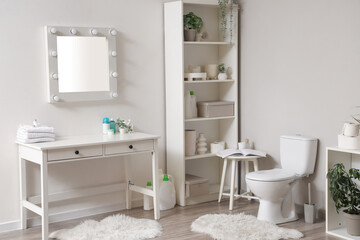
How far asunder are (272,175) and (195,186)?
2.92 ft

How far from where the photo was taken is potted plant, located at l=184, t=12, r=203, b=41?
4.69 m

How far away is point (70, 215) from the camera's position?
4.34m

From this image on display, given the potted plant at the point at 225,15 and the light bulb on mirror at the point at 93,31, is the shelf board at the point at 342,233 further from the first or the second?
the light bulb on mirror at the point at 93,31

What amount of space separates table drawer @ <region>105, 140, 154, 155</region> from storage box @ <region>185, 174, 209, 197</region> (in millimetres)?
722

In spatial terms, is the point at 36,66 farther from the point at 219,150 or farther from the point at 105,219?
the point at 219,150

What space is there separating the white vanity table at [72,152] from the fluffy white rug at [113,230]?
20cm

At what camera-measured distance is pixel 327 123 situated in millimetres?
4180

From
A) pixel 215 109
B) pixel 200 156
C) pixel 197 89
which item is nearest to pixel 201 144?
pixel 200 156

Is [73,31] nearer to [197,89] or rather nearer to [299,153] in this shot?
[197,89]

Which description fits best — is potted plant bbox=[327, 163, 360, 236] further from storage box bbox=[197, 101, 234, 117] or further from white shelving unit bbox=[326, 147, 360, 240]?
storage box bbox=[197, 101, 234, 117]

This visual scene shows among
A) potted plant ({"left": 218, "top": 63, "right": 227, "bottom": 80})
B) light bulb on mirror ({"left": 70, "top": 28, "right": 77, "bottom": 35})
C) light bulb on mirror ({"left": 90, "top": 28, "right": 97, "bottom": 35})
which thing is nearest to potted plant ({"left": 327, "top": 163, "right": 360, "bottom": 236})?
potted plant ({"left": 218, "top": 63, "right": 227, "bottom": 80})

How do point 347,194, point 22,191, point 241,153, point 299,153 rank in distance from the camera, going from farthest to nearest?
point 241,153
point 299,153
point 22,191
point 347,194

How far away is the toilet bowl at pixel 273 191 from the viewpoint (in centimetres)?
407

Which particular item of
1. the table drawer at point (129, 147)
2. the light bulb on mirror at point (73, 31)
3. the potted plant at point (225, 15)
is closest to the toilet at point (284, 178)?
the table drawer at point (129, 147)
